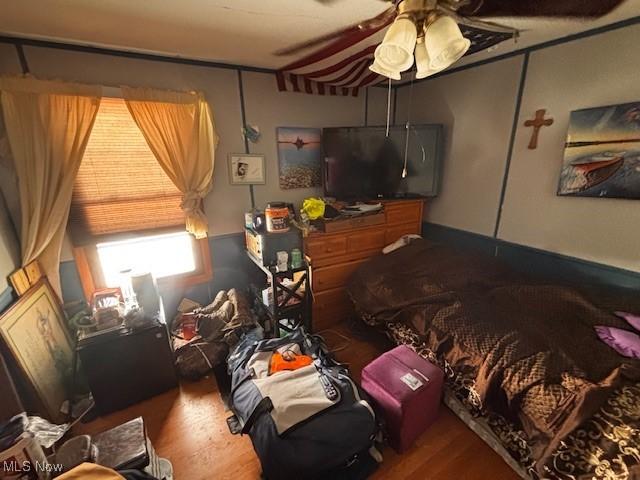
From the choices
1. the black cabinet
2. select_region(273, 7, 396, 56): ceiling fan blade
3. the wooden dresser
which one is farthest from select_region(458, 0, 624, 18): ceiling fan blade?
the black cabinet

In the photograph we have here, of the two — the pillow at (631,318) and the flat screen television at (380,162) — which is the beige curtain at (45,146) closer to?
the flat screen television at (380,162)

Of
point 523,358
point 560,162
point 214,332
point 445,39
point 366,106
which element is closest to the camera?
point 445,39

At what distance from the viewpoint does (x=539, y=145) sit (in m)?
2.04

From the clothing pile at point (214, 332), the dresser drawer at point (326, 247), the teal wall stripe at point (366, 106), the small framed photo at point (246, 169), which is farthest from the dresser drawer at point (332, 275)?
the teal wall stripe at point (366, 106)

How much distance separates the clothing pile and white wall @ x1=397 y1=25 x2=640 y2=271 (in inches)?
86.9

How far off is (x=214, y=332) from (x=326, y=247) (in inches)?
44.9

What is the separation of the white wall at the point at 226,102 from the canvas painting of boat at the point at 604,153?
1790 mm

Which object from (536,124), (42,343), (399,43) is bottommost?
(42,343)

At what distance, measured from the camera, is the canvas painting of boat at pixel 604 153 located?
5.34 feet

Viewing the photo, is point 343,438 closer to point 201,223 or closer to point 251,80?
point 201,223

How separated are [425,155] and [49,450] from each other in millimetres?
3236

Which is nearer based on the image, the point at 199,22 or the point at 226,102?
the point at 199,22

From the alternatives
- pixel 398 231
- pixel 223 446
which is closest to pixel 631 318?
pixel 398 231

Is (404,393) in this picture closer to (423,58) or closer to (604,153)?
(423,58)
